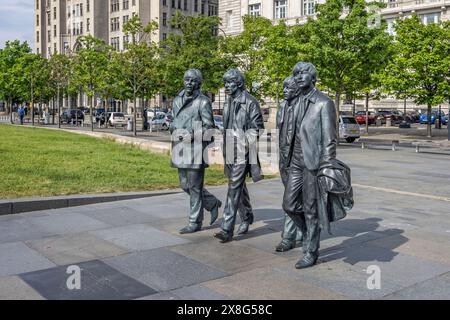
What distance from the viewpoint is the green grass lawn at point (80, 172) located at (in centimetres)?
1052

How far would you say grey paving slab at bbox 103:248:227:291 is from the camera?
5.45 metres

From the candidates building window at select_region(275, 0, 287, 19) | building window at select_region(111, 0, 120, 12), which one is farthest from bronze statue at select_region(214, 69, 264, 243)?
building window at select_region(111, 0, 120, 12)

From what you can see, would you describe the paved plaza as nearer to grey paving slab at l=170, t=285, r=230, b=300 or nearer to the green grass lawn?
grey paving slab at l=170, t=285, r=230, b=300

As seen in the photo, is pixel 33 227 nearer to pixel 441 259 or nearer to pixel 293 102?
pixel 293 102

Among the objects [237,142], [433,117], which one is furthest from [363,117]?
[237,142]

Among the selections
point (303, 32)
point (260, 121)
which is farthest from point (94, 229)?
point (303, 32)

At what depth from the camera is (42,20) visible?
108 m

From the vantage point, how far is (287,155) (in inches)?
245

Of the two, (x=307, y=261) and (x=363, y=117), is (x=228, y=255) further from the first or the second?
(x=363, y=117)

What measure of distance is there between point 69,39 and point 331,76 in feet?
264

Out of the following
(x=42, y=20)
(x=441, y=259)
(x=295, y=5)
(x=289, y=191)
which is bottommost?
(x=441, y=259)

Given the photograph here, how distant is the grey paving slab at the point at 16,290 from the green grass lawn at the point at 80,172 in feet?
14.1

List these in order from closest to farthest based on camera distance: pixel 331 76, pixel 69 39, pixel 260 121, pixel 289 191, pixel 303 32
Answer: pixel 289 191, pixel 260 121, pixel 331 76, pixel 303 32, pixel 69 39

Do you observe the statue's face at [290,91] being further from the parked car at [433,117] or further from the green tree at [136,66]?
the parked car at [433,117]
